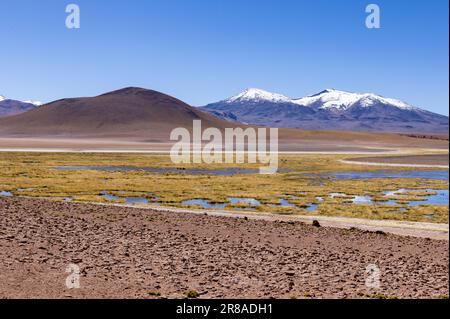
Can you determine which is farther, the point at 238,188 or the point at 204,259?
the point at 238,188

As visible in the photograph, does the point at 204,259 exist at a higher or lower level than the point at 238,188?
higher

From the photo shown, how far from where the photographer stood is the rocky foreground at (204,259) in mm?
12820

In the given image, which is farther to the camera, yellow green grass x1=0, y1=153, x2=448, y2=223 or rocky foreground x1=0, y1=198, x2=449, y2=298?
yellow green grass x1=0, y1=153, x2=448, y2=223

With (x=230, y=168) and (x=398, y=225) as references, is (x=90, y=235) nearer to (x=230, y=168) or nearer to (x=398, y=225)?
(x=398, y=225)

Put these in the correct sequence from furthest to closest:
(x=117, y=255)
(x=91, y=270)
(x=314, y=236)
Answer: (x=314, y=236) < (x=117, y=255) < (x=91, y=270)

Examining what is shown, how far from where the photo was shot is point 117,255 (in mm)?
16094

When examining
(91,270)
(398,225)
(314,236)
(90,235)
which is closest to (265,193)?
(398,225)

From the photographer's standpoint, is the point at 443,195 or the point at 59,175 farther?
the point at 59,175

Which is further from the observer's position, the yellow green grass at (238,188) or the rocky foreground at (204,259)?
the yellow green grass at (238,188)

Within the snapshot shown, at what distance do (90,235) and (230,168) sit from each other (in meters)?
48.9

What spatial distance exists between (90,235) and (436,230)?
14.3m

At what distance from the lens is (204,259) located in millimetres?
15898

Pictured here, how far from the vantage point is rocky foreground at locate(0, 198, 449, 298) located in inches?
505
